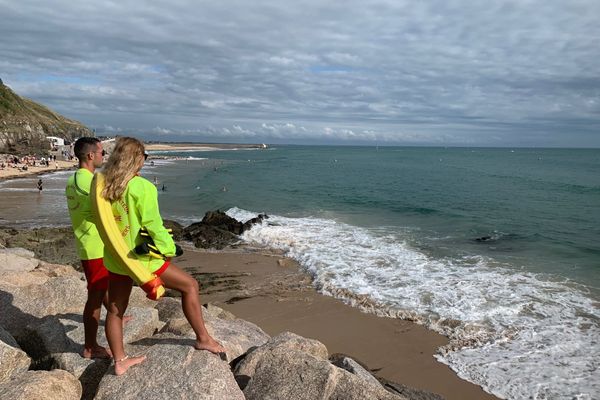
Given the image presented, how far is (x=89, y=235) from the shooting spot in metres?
4.83

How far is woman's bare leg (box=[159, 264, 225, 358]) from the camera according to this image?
428 cm

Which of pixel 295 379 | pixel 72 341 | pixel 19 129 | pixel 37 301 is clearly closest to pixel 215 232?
pixel 37 301

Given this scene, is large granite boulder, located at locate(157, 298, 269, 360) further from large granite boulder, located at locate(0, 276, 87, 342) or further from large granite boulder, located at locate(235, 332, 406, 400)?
large granite boulder, located at locate(0, 276, 87, 342)

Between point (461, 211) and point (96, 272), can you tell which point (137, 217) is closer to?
point (96, 272)

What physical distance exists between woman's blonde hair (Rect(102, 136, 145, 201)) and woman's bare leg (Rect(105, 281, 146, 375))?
2.77 ft

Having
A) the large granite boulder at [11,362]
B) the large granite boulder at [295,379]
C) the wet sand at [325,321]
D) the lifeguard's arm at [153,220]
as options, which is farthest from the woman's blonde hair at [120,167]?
the wet sand at [325,321]

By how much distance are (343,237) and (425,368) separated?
11119mm

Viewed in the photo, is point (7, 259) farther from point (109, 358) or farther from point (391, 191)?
point (391, 191)

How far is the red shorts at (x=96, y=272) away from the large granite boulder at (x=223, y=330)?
44.2 inches

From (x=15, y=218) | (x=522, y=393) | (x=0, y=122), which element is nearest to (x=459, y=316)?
(x=522, y=393)

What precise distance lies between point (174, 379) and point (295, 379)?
1175mm

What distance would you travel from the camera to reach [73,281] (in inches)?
267

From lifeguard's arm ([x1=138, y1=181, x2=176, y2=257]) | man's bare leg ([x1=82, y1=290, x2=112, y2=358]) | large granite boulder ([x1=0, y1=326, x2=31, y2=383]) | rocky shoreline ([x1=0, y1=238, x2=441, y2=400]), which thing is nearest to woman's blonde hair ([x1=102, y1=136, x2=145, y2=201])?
lifeguard's arm ([x1=138, y1=181, x2=176, y2=257])

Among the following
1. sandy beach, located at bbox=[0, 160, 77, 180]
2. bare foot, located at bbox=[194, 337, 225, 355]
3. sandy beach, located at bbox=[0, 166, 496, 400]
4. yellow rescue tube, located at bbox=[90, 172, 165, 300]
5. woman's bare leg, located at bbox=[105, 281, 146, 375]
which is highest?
yellow rescue tube, located at bbox=[90, 172, 165, 300]
